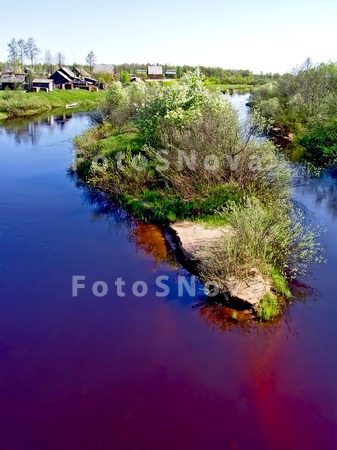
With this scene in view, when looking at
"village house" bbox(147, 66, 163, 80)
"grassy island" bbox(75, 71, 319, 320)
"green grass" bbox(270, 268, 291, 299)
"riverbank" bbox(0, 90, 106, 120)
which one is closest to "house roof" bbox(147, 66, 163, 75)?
"village house" bbox(147, 66, 163, 80)

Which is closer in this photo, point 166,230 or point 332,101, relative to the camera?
point 166,230

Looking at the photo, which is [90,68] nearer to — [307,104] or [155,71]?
[155,71]

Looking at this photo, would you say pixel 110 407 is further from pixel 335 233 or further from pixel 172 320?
pixel 335 233

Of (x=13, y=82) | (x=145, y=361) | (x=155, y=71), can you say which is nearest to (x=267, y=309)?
(x=145, y=361)

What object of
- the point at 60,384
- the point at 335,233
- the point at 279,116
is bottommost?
the point at 60,384

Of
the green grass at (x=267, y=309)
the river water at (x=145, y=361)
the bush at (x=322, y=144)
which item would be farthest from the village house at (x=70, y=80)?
the green grass at (x=267, y=309)

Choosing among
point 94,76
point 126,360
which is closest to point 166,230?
point 126,360
